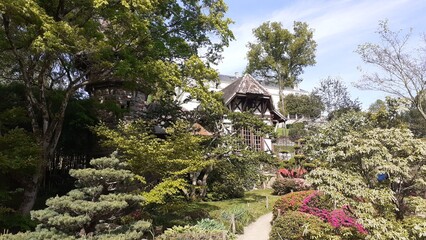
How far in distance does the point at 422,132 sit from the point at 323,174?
3265 centimetres

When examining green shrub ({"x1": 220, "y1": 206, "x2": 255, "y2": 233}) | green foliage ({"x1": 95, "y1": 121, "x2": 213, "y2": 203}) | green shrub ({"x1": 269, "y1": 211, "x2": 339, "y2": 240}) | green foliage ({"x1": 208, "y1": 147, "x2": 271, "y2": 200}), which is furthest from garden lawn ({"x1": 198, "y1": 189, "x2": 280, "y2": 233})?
green foliage ({"x1": 95, "y1": 121, "x2": 213, "y2": 203})

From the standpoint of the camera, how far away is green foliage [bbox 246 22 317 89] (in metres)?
39.3

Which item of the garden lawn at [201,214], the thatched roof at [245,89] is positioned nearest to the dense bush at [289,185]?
the garden lawn at [201,214]

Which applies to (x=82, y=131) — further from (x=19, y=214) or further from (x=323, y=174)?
(x=323, y=174)

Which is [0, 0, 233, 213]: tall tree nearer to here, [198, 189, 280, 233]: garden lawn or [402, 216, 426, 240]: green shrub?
[198, 189, 280, 233]: garden lawn

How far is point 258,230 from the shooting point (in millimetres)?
13383

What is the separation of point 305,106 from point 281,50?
11.2m

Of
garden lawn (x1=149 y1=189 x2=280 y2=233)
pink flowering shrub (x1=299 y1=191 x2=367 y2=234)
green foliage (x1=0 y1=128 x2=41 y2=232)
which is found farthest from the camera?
garden lawn (x1=149 y1=189 x2=280 y2=233)

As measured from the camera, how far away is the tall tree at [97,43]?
10.1 m

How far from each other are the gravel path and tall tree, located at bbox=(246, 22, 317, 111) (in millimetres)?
27836

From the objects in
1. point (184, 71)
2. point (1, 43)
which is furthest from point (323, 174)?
point (1, 43)

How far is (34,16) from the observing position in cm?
977

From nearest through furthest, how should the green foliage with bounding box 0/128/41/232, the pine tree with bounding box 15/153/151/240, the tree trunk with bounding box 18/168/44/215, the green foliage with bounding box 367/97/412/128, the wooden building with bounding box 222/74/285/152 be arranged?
the pine tree with bounding box 15/153/151/240 → the green foliage with bounding box 367/97/412/128 → the green foliage with bounding box 0/128/41/232 → the tree trunk with bounding box 18/168/44/215 → the wooden building with bounding box 222/74/285/152

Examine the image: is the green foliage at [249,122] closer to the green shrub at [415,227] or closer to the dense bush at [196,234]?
the dense bush at [196,234]
